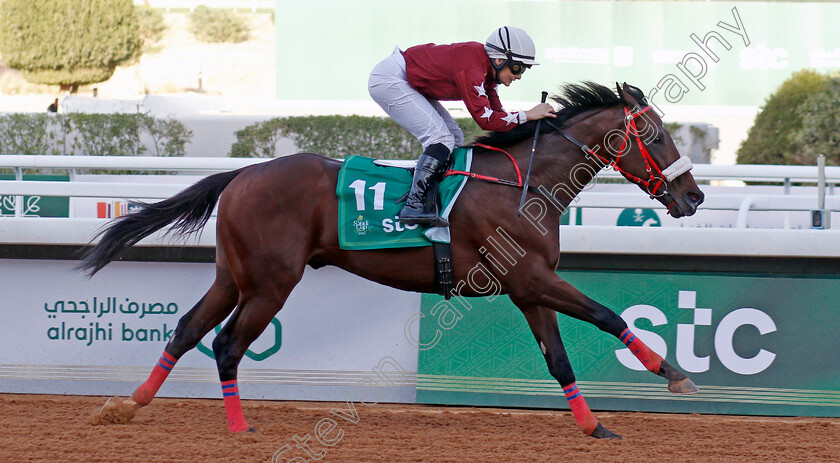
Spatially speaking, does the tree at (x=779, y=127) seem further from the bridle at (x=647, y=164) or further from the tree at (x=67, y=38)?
the tree at (x=67, y=38)

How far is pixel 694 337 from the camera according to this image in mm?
5137

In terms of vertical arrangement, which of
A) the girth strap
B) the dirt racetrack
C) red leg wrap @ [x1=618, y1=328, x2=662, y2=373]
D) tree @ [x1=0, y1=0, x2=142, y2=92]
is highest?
tree @ [x1=0, y1=0, x2=142, y2=92]

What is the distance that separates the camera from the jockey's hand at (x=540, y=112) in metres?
4.41

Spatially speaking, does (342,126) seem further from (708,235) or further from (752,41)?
(752,41)

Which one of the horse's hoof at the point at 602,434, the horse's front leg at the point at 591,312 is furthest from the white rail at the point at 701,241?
the horse's hoof at the point at 602,434

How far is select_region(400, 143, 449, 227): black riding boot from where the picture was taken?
13.9 ft

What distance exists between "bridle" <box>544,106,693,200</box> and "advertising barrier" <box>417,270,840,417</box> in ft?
→ 3.24

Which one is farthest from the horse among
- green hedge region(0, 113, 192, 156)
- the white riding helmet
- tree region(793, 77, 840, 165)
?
tree region(793, 77, 840, 165)

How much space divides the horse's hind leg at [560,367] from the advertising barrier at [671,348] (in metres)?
0.75

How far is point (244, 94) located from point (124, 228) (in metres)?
23.6

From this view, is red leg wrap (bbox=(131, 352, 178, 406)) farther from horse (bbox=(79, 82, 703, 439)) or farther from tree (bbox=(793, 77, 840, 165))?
tree (bbox=(793, 77, 840, 165))

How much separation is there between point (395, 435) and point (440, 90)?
1.85 m

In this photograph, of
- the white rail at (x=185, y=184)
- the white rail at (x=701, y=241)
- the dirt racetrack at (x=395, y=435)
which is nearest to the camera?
the dirt racetrack at (x=395, y=435)

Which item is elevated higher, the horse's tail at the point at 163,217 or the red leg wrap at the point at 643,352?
the horse's tail at the point at 163,217
